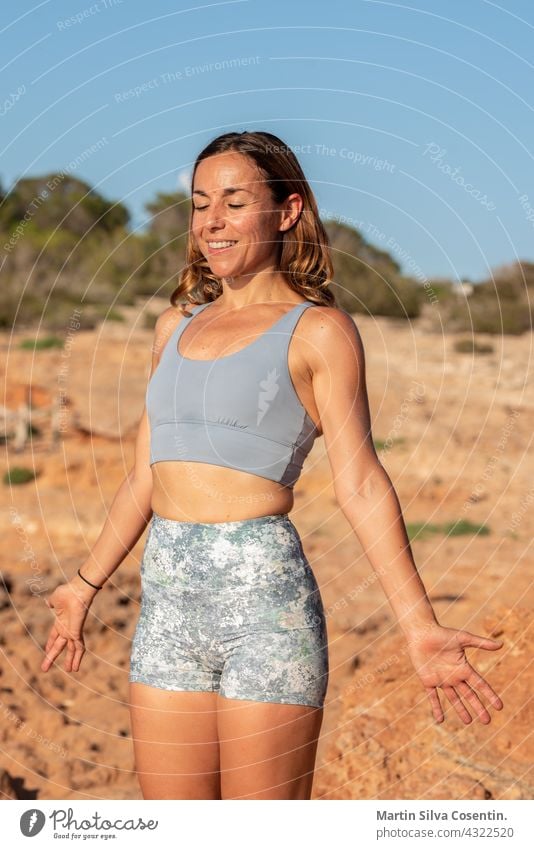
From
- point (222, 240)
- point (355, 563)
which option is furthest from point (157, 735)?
point (355, 563)

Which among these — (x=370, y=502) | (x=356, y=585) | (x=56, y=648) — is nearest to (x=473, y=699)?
(x=370, y=502)

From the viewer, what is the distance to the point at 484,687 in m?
2.52

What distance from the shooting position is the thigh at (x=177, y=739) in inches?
104

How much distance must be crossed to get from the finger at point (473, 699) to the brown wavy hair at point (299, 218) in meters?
0.96

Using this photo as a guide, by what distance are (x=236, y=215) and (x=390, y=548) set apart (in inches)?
34.2

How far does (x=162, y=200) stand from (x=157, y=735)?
38065mm

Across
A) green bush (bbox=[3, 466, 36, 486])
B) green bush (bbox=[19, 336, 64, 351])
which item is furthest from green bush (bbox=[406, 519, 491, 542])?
green bush (bbox=[19, 336, 64, 351])

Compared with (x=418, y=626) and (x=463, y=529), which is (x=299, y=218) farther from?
(x=463, y=529)

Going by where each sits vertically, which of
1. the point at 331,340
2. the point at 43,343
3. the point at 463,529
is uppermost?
the point at 43,343

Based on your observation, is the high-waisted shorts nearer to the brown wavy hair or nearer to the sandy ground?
the brown wavy hair

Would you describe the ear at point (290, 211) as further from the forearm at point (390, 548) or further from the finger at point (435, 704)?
the finger at point (435, 704)

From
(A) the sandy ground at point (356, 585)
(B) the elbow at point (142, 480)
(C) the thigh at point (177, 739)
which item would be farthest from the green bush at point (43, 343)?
(C) the thigh at point (177, 739)

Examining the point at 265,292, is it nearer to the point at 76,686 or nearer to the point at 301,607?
the point at 301,607

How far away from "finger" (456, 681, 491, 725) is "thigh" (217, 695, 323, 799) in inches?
13.0
